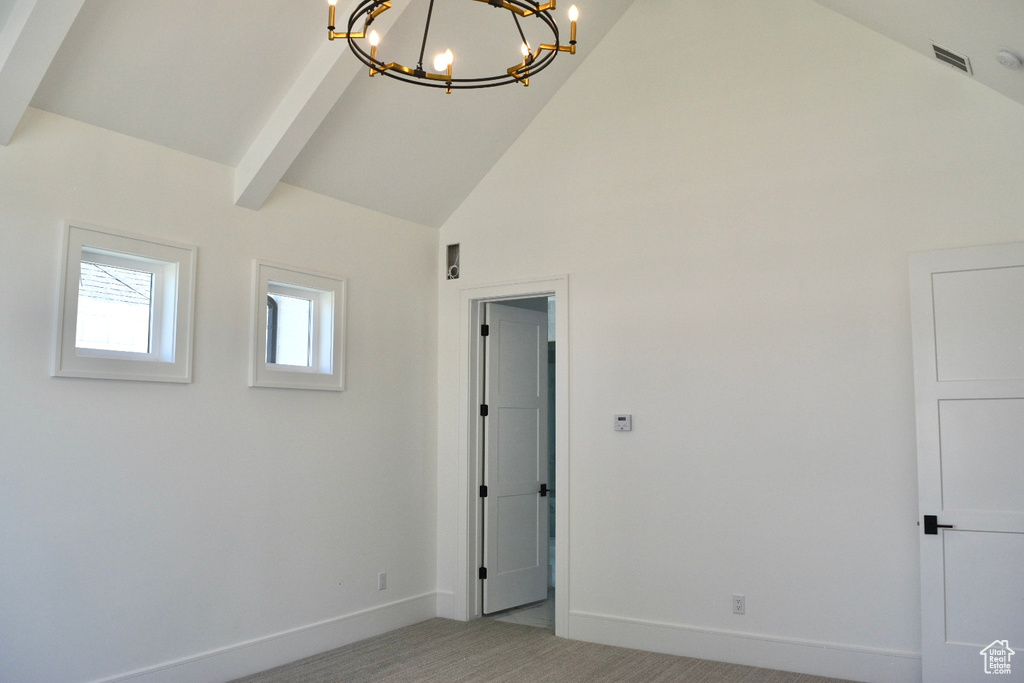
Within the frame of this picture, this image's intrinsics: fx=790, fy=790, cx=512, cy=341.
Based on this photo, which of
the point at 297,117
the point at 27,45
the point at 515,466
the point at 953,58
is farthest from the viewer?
the point at 515,466

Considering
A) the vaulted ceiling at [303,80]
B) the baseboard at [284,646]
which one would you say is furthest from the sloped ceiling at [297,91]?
the baseboard at [284,646]

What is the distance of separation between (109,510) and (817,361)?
12.3 feet

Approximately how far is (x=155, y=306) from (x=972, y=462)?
4.15 metres

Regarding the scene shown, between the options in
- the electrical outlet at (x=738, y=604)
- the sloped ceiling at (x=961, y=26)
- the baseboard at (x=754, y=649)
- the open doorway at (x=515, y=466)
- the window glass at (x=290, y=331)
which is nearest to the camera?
the sloped ceiling at (x=961, y=26)

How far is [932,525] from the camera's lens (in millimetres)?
3842

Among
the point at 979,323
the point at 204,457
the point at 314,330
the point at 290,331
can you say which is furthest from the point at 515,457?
the point at 979,323

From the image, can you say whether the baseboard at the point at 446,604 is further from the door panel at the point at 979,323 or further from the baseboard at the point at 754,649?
the door panel at the point at 979,323

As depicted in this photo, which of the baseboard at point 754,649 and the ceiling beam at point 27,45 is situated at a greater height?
the ceiling beam at point 27,45

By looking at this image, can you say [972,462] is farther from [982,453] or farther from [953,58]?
[953,58]

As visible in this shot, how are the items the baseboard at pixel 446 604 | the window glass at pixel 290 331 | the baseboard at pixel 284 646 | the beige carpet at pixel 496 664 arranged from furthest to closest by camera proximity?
the baseboard at pixel 446 604 → the window glass at pixel 290 331 → the beige carpet at pixel 496 664 → the baseboard at pixel 284 646

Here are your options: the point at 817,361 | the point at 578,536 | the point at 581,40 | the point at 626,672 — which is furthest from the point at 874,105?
the point at 626,672

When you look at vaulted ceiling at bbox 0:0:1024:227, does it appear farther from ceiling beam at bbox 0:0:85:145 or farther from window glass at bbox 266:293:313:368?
window glass at bbox 266:293:313:368

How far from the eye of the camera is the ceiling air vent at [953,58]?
150 inches
